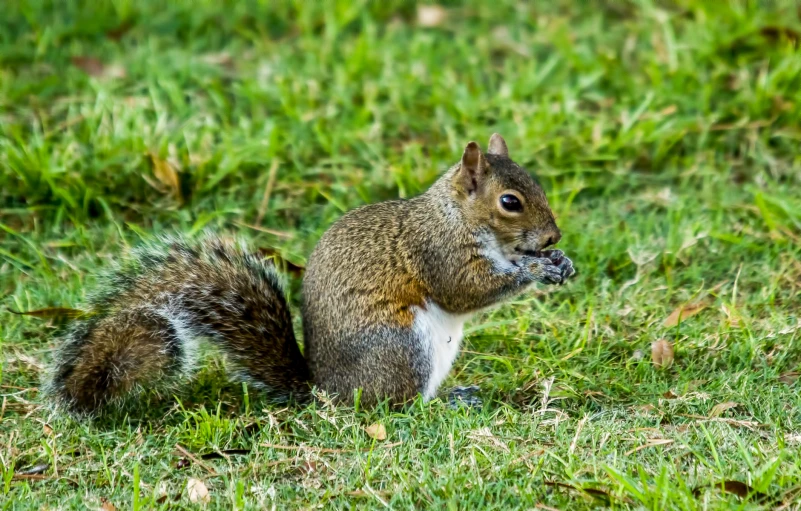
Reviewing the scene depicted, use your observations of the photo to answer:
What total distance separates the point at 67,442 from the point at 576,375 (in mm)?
1390

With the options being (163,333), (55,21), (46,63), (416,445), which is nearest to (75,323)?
(163,333)

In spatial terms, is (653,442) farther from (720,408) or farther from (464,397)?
(464,397)

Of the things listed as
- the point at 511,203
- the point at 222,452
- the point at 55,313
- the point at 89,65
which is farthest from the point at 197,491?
the point at 89,65

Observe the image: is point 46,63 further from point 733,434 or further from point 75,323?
point 733,434

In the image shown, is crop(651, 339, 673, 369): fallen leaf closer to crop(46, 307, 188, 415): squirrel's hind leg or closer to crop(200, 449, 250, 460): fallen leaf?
crop(200, 449, 250, 460): fallen leaf

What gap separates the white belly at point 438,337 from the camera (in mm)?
3137

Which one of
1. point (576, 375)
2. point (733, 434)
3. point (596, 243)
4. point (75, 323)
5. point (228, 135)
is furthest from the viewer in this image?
point (228, 135)

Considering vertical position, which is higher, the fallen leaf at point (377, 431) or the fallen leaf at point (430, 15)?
the fallen leaf at point (430, 15)

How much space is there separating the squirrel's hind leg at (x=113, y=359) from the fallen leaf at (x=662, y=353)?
4.44 ft

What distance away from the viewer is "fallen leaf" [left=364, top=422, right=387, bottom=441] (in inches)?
116

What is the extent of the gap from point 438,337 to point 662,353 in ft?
2.28

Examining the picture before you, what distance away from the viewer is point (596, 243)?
4.00 metres

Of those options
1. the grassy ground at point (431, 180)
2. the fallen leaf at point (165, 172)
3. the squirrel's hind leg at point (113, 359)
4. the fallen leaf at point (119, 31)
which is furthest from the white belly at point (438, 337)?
the fallen leaf at point (119, 31)

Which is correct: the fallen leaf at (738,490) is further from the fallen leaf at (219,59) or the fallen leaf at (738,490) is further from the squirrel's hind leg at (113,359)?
the fallen leaf at (219,59)
